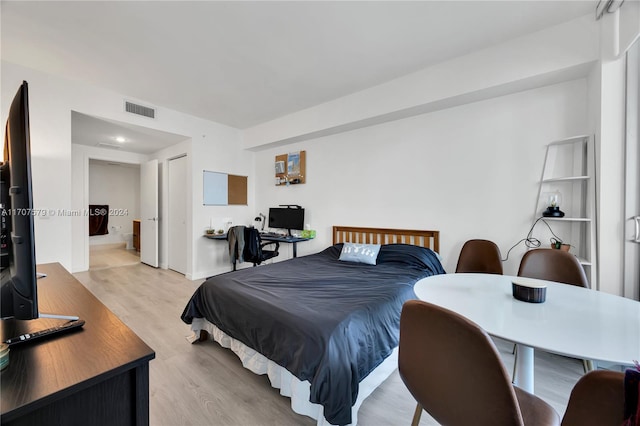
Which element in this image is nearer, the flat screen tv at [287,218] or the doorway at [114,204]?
the flat screen tv at [287,218]

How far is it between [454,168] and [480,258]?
42.2 inches

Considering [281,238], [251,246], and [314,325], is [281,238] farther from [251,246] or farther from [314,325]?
[314,325]

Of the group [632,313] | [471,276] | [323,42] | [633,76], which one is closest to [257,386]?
[471,276]

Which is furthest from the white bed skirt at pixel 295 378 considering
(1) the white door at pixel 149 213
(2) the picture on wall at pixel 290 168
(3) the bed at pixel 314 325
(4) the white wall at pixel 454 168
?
(1) the white door at pixel 149 213

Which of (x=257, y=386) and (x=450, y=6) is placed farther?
(x=450, y=6)

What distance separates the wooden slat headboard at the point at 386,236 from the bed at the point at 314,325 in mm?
457

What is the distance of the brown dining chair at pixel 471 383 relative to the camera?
0.80 meters

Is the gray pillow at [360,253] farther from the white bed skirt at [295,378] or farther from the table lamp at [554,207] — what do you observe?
the table lamp at [554,207]

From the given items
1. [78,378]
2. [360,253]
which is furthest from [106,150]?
[78,378]

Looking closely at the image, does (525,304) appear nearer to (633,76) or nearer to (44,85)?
(633,76)

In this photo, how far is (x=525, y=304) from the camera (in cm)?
133

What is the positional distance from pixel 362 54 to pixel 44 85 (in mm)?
3656

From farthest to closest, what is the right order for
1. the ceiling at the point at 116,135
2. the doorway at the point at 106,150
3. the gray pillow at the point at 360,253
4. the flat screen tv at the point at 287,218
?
the flat screen tv at the point at 287,218 → the doorway at the point at 106,150 → the ceiling at the point at 116,135 → the gray pillow at the point at 360,253

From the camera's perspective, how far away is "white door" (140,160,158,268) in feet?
17.2
